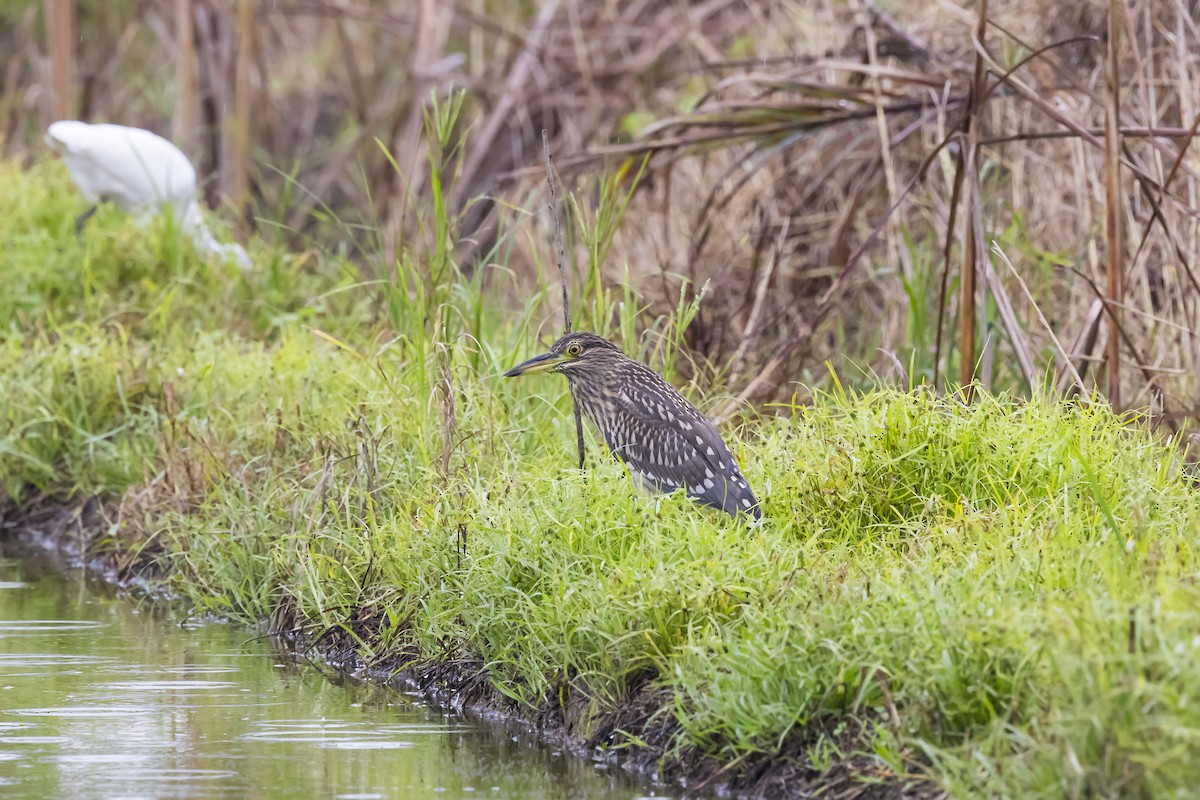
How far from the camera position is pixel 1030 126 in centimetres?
796

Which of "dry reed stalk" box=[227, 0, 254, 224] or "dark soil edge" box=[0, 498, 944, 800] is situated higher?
"dry reed stalk" box=[227, 0, 254, 224]

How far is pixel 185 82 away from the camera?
1062 cm

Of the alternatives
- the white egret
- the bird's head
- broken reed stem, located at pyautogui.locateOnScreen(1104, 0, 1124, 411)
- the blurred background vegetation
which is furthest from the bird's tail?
broken reed stem, located at pyautogui.locateOnScreen(1104, 0, 1124, 411)

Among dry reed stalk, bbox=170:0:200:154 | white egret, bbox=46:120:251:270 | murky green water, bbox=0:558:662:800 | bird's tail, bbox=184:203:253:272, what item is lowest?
murky green water, bbox=0:558:662:800

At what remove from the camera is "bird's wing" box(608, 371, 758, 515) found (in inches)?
202

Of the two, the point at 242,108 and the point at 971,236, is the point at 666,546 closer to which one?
the point at 971,236

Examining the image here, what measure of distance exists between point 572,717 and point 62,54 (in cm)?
797

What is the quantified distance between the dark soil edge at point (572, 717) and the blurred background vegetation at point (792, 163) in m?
1.51

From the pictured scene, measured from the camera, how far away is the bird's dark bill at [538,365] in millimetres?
5652

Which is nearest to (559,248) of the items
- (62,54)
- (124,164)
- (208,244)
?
(208,244)

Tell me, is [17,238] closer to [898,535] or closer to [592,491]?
[592,491]

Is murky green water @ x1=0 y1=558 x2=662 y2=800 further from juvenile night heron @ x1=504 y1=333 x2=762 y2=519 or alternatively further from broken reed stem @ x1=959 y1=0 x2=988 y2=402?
broken reed stem @ x1=959 y1=0 x2=988 y2=402

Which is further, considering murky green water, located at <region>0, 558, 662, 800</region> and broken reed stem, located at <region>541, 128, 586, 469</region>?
broken reed stem, located at <region>541, 128, 586, 469</region>

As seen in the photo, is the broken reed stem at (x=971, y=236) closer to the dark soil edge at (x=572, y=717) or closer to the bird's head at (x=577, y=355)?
the bird's head at (x=577, y=355)
